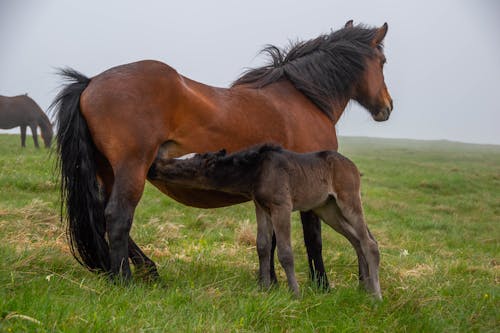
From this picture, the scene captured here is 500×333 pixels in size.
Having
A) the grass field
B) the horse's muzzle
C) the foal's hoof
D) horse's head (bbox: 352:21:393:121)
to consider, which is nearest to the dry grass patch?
the grass field

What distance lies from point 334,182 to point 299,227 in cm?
481

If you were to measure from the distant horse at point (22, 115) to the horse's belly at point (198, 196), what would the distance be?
17.2 m

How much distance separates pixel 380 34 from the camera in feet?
22.4

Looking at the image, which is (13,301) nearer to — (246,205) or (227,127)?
(227,127)

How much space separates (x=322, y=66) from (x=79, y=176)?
3.32m

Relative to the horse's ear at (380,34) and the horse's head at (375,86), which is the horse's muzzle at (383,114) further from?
the horse's ear at (380,34)

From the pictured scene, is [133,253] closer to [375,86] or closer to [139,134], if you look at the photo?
[139,134]

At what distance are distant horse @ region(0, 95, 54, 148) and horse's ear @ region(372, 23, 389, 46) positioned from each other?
17.0 m

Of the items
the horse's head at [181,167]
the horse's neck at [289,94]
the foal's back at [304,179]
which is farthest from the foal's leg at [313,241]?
the horse's head at [181,167]

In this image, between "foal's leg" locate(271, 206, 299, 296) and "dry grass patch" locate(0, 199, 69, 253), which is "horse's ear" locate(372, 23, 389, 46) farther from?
"dry grass patch" locate(0, 199, 69, 253)

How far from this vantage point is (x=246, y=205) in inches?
428

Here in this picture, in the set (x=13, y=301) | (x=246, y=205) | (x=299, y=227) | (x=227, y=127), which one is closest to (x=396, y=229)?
(x=299, y=227)

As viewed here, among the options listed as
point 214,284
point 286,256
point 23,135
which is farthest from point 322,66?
point 23,135

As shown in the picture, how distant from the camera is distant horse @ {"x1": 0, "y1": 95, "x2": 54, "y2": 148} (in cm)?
2080
